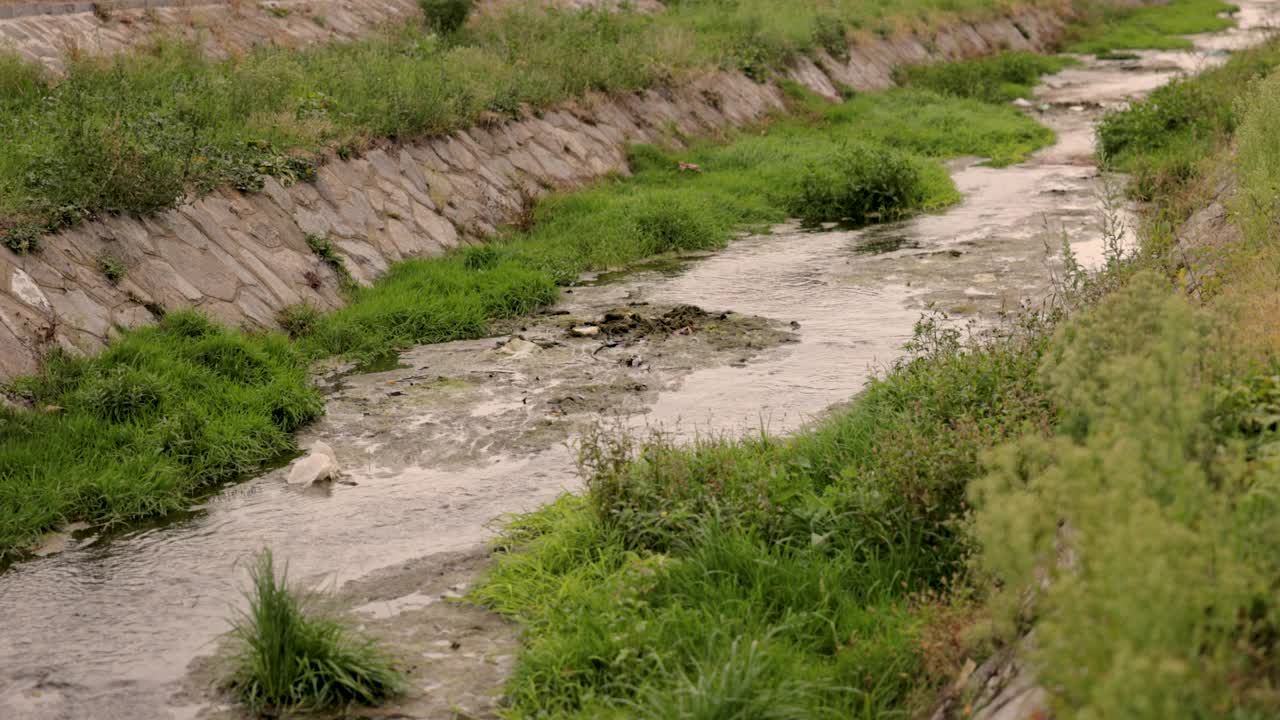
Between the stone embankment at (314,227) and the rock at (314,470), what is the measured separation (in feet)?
6.75

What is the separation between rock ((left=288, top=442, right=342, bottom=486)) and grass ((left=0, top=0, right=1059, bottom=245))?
299 centimetres

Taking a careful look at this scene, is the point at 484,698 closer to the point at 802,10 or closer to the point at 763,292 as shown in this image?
the point at 763,292

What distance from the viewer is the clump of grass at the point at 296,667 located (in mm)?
5250

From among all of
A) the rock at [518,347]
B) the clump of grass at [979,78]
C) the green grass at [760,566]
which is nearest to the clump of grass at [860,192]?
the rock at [518,347]

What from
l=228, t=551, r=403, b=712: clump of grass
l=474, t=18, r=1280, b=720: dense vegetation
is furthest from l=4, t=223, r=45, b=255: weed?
l=228, t=551, r=403, b=712: clump of grass

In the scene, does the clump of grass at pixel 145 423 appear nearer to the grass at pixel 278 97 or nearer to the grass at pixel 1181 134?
the grass at pixel 278 97

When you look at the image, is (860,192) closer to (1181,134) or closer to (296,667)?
(1181,134)

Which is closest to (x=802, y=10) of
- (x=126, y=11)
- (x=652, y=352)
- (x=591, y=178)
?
(x=591, y=178)

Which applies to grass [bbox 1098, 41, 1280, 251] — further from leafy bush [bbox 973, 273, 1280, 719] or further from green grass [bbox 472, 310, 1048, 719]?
leafy bush [bbox 973, 273, 1280, 719]

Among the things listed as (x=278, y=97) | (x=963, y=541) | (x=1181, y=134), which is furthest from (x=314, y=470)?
(x=1181, y=134)

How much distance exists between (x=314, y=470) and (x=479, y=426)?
127cm

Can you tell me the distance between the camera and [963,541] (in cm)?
536

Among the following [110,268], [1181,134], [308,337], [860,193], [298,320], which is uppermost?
[110,268]

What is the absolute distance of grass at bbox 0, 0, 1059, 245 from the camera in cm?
1005
